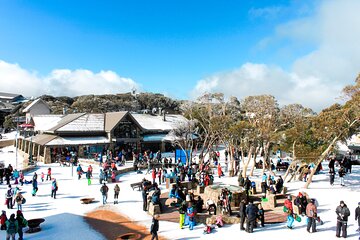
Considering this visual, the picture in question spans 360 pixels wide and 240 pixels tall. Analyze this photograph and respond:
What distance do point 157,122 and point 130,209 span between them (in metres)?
32.2

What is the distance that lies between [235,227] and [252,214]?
1.57 m

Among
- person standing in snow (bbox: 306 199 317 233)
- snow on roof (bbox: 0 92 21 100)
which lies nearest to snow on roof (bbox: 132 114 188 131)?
person standing in snow (bbox: 306 199 317 233)

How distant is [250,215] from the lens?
12.9m

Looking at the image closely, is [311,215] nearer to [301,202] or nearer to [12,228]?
[301,202]

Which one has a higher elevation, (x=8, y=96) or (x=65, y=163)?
(x=8, y=96)

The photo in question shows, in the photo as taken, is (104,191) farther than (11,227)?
Yes

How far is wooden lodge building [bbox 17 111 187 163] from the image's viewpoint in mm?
36594

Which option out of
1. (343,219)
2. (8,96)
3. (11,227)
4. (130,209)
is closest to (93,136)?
(130,209)

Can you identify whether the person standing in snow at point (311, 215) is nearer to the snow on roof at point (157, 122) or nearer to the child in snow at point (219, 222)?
the child in snow at point (219, 222)

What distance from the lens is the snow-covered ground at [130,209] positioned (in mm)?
13102

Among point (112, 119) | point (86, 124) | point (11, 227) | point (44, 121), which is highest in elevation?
point (112, 119)

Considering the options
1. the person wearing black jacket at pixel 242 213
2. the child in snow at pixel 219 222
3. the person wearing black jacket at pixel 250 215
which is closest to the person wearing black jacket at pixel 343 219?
the person wearing black jacket at pixel 250 215

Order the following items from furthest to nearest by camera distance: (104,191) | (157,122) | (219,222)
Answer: (157,122) → (104,191) → (219,222)

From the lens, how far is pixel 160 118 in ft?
171
